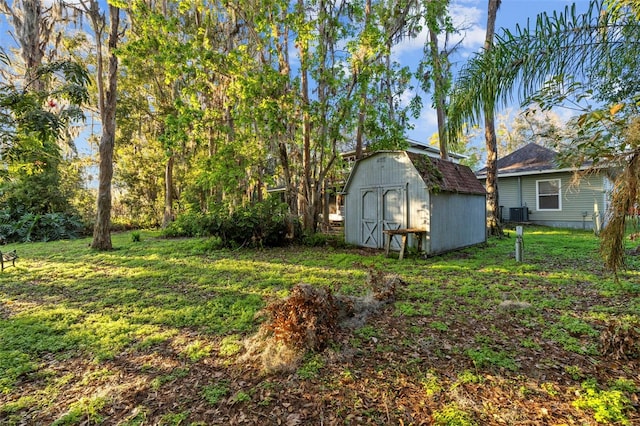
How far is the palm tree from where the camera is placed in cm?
232

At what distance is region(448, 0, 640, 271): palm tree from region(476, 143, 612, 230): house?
12.5 metres

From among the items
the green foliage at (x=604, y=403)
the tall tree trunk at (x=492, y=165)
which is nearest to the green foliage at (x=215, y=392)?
the green foliage at (x=604, y=403)

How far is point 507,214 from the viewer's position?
16422mm

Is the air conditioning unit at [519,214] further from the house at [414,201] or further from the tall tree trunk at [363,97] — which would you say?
the tall tree trunk at [363,97]

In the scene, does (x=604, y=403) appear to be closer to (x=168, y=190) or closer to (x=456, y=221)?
(x=456, y=221)

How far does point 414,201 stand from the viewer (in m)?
8.42

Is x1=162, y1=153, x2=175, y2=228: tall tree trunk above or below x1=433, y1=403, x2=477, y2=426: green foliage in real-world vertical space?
above

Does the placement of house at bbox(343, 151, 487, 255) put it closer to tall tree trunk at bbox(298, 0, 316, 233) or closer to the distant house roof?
the distant house roof

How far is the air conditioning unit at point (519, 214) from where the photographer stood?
51.2 feet

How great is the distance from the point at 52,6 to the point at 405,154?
16.9 metres

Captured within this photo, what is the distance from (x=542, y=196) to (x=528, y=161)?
2305mm

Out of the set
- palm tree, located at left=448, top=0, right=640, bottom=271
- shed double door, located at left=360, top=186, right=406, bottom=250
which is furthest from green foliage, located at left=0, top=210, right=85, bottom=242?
palm tree, located at left=448, top=0, right=640, bottom=271

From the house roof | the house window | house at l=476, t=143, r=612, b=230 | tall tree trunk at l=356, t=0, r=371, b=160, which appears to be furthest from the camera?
the house roof

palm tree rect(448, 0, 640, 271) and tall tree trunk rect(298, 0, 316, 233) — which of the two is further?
tall tree trunk rect(298, 0, 316, 233)
